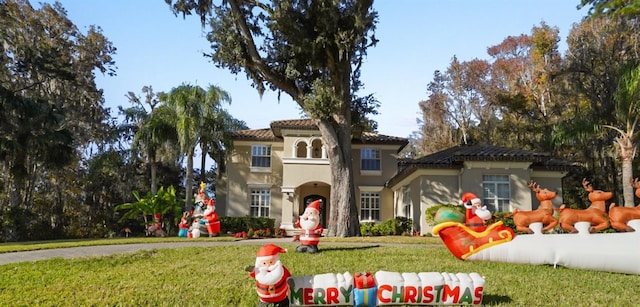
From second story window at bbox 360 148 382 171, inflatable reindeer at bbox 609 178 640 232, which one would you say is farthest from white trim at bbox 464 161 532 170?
inflatable reindeer at bbox 609 178 640 232

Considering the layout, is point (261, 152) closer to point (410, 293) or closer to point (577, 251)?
point (577, 251)

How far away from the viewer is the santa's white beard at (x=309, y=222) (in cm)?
1020

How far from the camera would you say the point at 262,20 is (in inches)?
739

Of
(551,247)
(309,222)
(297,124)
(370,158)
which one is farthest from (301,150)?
(551,247)

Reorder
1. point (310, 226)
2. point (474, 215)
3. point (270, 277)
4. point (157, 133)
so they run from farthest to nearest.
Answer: point (157, 133)
point (310, 226)
point (474, 215)
point (270, 277)

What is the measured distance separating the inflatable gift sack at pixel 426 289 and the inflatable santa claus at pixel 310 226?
4.67 meters

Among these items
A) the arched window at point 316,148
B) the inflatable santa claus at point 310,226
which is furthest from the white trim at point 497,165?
the inflatable santa claus at point 310,226

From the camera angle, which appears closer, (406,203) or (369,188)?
(406,203)

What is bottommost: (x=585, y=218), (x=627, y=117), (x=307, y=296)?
(x=307, y=296)

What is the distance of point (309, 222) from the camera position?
1028cm

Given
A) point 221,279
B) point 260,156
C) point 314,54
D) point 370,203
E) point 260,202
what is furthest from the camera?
point 260,156

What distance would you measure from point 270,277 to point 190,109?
64.5 feet

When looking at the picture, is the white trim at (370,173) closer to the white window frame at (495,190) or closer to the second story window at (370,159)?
the second story window at (370,159)

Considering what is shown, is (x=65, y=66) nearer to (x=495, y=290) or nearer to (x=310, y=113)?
(x=310, y=113)
